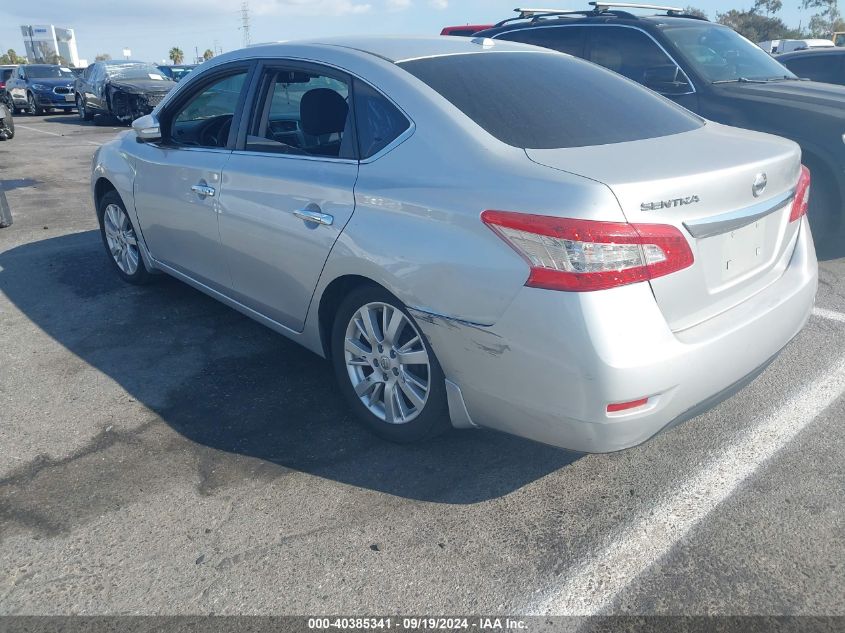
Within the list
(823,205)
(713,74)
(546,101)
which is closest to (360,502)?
(546,101)

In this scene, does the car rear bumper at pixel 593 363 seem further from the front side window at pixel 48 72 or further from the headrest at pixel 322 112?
the front side window at pixel 48 72

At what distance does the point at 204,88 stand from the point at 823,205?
4.72m

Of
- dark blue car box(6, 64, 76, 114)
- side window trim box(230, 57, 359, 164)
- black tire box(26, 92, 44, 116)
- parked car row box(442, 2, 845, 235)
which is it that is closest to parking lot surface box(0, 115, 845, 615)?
side window trim box(230, 57, 359, 164)

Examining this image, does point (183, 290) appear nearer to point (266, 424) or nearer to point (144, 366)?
point (144, 366)

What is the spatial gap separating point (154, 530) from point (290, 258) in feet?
4.45

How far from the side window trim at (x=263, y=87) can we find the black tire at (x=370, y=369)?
647 millimetres

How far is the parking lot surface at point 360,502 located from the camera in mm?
2480

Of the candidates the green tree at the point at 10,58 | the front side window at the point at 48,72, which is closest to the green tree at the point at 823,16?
the front side window at the point at 48,72

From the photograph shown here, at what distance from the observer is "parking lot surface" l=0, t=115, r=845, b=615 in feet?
8.14


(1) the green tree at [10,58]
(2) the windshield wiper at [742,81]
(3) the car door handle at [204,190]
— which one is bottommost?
(1) the green tree at [10,58]

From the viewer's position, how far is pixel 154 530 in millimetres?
2805

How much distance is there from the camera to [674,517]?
2836 millimetres

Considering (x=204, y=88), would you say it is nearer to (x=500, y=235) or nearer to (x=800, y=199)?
(x=500, y=235)

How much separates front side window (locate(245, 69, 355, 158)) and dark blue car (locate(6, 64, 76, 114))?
23.7 meters
